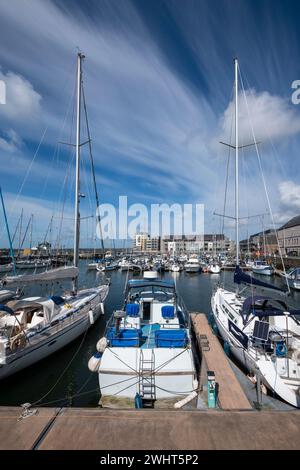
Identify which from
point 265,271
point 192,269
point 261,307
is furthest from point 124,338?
point 265,271

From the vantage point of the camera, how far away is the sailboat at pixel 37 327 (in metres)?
9.91

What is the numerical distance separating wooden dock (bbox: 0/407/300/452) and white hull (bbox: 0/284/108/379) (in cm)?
532

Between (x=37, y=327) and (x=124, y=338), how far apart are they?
5.42 metres

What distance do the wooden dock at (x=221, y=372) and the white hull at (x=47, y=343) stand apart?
7214 mm

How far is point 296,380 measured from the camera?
7.75 meters

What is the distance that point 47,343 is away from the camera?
11.7 meters

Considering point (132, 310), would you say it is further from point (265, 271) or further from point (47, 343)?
point (265, 271)

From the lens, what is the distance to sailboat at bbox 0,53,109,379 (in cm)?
991

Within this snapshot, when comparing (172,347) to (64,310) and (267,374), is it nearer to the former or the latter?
(267,374)

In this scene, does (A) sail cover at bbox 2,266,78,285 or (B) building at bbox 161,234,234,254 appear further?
(B) building at bbox 161,234,234,254

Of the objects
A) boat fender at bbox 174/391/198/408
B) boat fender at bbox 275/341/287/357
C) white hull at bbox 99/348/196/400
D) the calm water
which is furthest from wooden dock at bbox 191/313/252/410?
the calm water

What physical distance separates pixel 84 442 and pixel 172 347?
15.6 feet

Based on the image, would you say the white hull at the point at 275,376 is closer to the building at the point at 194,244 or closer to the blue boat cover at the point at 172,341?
the blue boat cover at the point at 172,341

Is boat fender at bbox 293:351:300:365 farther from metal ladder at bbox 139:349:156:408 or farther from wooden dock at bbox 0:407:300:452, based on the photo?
metal ladder at bbox 139:349:156:408
